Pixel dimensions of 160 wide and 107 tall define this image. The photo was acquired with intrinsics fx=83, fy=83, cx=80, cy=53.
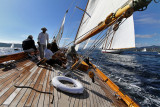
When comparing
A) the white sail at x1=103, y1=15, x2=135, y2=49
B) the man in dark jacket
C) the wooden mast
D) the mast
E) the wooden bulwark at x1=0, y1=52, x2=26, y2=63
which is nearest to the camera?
the mast

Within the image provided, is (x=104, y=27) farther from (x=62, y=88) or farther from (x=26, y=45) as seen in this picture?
(x=26, y=45)

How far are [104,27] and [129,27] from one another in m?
34.2

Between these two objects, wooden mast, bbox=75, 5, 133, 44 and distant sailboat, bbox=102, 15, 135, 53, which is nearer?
wooden mast, bbox=75, 5, 133, 44

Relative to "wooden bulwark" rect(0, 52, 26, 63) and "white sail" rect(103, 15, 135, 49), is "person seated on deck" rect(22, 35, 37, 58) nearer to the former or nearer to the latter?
"wooden bulwark" rect(0, 52, 26, 63)

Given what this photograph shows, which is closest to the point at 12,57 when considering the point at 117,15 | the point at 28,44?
the point at 28,44

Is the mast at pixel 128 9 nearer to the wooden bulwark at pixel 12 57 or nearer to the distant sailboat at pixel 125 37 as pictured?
the wooden bulwark at pixel 12 57

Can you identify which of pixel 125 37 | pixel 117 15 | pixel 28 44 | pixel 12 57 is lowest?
pixel 12 57

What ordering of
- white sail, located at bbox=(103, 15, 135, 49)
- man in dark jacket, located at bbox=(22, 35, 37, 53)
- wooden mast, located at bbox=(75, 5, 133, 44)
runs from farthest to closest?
white sail, located at bbox=(103, 15, 135, 49), man in dark jacket, located at bbox=(22, 35, 37, 53), wooden mast, located at bbox=(75, 5, 133, 44)

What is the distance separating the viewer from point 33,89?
9.84ft

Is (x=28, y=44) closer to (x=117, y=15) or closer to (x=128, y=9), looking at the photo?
(x=117, y=15)

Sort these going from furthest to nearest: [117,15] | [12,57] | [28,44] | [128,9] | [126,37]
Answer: [126,37] < [28,44] < [12,57] < [117,15] < [128,9]

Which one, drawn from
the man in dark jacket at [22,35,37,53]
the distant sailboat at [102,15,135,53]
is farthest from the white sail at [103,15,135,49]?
the man in dark jacket at [22,35,37,53]

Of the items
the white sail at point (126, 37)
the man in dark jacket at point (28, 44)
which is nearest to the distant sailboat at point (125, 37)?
the white sail at point (126, 37)

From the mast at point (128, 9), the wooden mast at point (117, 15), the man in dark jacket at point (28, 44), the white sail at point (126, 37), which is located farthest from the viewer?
the white sail at point (126, 37)
